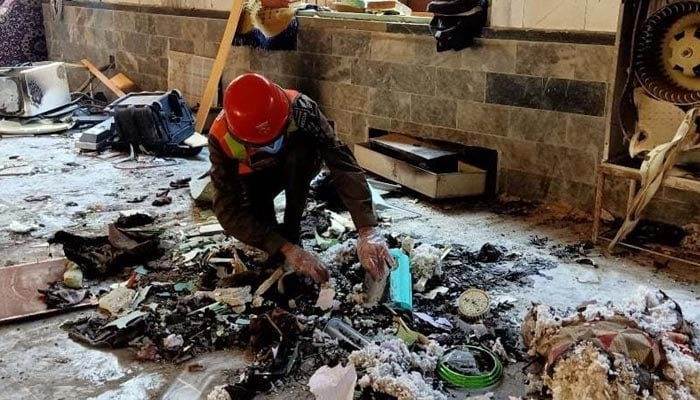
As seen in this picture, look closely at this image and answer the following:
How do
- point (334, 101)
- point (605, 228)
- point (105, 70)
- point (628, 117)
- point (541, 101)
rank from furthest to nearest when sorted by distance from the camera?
point (105, 70) < point (334, 101) < point (541, 101) < point (605, 228) < point (628, 117)

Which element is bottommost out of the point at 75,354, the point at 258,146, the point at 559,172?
the point at 75,354

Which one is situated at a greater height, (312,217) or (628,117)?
(628,117)

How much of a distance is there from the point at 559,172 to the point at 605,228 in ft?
1.57

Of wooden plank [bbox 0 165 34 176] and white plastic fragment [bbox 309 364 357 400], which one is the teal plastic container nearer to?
white plastic fragment [bbox 309 364 357 400]

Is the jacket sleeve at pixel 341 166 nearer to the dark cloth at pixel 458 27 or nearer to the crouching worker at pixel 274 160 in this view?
the crouching worker at pixel 274 160

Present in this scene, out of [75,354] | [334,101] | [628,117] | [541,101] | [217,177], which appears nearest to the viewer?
[75,354]

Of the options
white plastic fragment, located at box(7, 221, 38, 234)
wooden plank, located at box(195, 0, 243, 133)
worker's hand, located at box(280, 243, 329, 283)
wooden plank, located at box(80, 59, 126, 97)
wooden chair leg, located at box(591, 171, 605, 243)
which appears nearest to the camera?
worker's hand, located at box(280, 243, 329, 283)

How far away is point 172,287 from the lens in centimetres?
319

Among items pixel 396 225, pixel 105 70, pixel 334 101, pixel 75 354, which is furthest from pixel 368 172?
pixel 105 70

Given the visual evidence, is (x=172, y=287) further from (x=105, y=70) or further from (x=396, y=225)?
(x=105, y=70)

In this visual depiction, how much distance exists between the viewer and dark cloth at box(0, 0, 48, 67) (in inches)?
330

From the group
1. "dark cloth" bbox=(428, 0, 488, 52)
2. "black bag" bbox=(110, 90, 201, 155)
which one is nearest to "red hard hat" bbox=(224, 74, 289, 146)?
"dark cloth" bbox=(428, 0, 488, 52)

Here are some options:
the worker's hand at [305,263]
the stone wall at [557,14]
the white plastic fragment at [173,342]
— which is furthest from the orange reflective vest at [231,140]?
the stone wall at [557,14]

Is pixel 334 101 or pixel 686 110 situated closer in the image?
pixel 686 110
